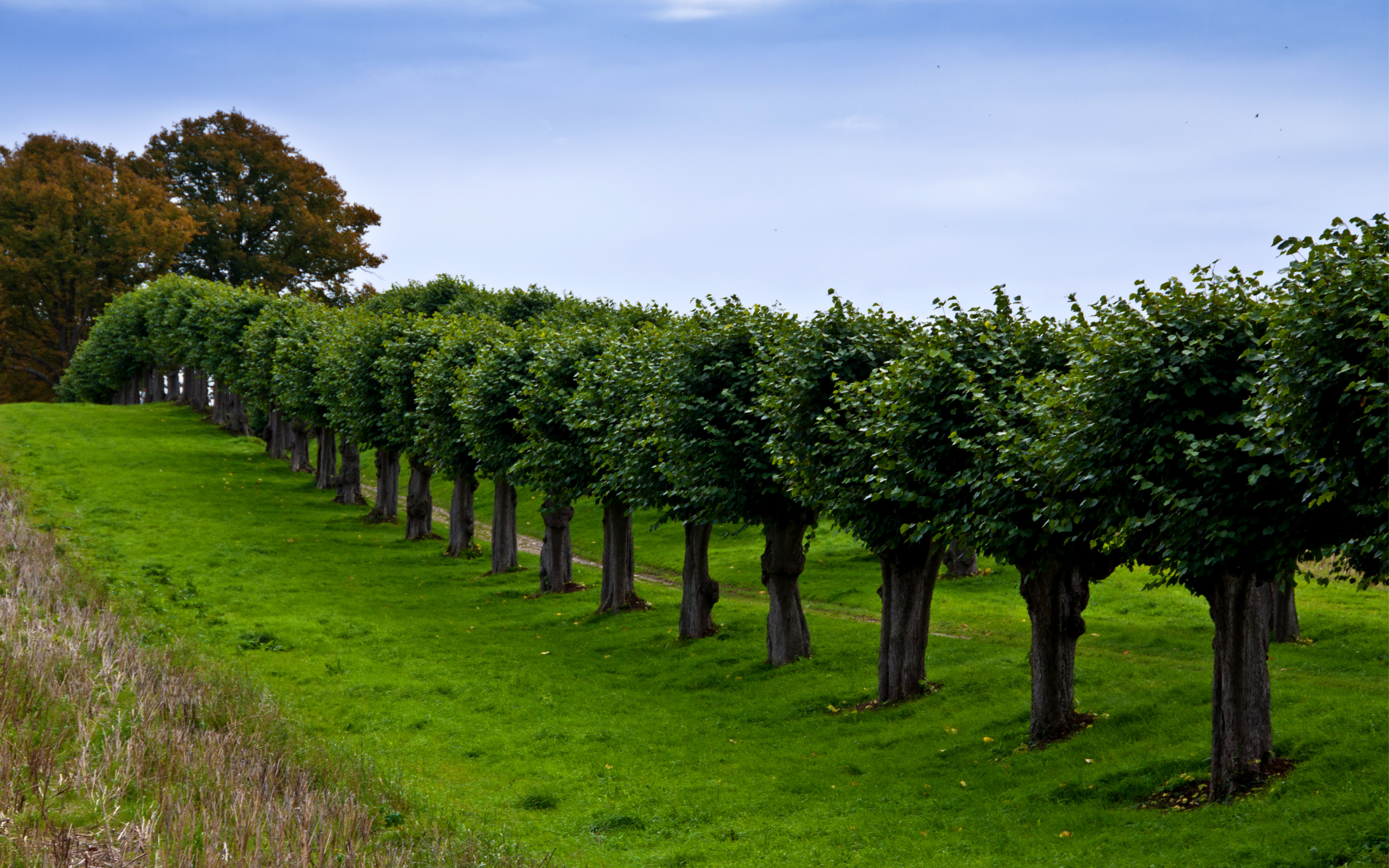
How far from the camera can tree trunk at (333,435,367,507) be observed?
57.9 meters

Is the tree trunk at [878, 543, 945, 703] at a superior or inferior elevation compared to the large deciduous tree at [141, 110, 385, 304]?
inferior

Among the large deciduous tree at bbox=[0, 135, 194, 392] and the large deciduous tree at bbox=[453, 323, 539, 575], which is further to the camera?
the large deciduous tree at bbox=[0, 135, 194, 392]

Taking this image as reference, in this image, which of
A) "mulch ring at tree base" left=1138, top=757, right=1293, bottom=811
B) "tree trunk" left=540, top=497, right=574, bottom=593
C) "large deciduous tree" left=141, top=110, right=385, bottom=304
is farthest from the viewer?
"large deciduous tree" left=141, top=110, right=385, bottom=304

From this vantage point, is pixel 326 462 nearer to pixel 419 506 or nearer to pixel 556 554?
pixel 419 506

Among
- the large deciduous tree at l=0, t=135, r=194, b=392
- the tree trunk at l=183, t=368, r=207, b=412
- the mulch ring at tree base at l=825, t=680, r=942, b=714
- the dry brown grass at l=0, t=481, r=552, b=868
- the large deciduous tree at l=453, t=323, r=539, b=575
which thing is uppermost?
the large deciduous tree at l=0, t=135, r=194, b=392

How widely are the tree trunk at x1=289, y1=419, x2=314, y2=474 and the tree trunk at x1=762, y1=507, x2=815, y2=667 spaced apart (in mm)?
43898

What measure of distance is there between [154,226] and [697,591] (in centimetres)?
6707

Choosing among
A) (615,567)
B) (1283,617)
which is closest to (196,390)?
(615,567)

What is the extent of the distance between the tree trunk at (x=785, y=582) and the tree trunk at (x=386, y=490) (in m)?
29.9

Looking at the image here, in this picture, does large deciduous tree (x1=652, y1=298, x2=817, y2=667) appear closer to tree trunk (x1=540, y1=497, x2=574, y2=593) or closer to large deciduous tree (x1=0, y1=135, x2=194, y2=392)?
tree trunk (x1=540, y1=497, x2=574, y2=593)

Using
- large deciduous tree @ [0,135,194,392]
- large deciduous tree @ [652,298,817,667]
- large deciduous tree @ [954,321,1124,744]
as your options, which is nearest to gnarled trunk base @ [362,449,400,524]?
large deciduous tree @ [652,298,817,667]

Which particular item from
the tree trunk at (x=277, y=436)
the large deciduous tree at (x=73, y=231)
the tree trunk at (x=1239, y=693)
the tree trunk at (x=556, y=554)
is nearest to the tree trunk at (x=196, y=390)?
the large deciduous tree at (x=73, y=231)

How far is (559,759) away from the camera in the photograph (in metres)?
22.4

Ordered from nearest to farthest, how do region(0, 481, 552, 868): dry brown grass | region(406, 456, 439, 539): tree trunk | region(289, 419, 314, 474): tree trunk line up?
region(0, 481, 552, 868): dry brown grass, region(406, 456, 439, 539): tree trunk, region(289, 419, 314, 474): tree trunk
